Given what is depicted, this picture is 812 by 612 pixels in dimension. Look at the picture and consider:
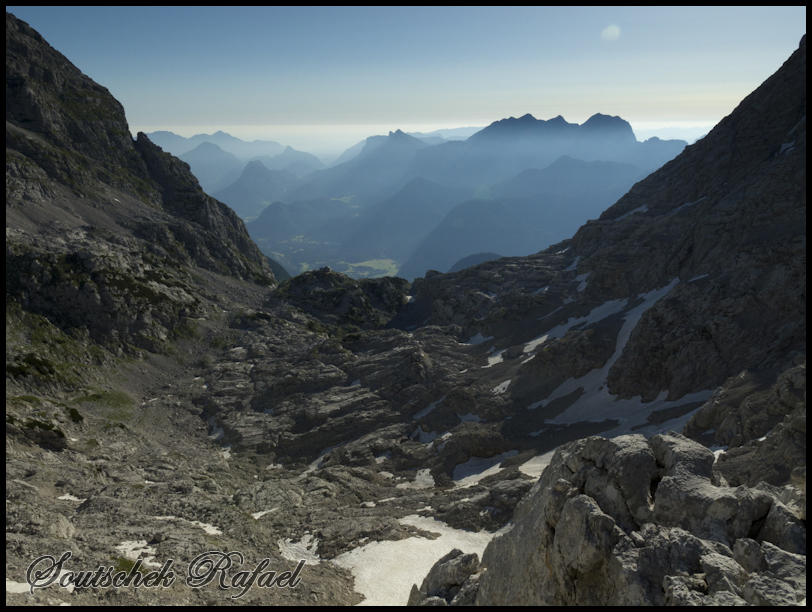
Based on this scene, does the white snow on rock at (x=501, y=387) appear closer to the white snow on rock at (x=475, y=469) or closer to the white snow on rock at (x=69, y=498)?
the white snow on rock at (x=475, y=469)

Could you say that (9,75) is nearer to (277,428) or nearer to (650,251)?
(277,428)

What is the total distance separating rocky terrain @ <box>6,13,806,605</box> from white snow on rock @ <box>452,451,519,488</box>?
1.59 ft

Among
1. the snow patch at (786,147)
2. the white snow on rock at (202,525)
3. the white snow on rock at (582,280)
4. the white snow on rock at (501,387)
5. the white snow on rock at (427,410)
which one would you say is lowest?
the white snow on rock at (427,410)

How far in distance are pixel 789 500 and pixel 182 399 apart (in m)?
92.6

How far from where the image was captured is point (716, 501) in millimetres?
17141

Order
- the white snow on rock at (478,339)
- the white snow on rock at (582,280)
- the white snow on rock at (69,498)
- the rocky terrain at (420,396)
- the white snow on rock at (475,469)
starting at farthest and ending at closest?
the white snow on rock at (478,339) < the white snow on rock at (582,280) < the white snow on rock at (475,469) < the white snow on rock at (69,498) < the rocky terrain at (420,396)

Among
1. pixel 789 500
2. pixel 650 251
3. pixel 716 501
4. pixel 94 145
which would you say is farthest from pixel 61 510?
pixel 94 145

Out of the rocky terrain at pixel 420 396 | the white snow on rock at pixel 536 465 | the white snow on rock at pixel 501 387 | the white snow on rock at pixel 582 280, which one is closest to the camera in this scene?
the rocky terrain at pixel 420 396

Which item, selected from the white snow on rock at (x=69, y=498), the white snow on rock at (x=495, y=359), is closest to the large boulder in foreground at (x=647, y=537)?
the white snow on rock at (x=69, y=498)

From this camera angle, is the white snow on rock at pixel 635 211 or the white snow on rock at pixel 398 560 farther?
the white snow on rock at pixel 635 211

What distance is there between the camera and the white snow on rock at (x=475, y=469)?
59250mm

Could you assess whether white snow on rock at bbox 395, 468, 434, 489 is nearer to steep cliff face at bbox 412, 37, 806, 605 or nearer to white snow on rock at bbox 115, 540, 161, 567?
steep cliff face at bbox 412, 37, 806, 605

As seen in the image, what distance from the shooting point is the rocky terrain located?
19266 mm

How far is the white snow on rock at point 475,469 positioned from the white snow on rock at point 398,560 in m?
13.3
